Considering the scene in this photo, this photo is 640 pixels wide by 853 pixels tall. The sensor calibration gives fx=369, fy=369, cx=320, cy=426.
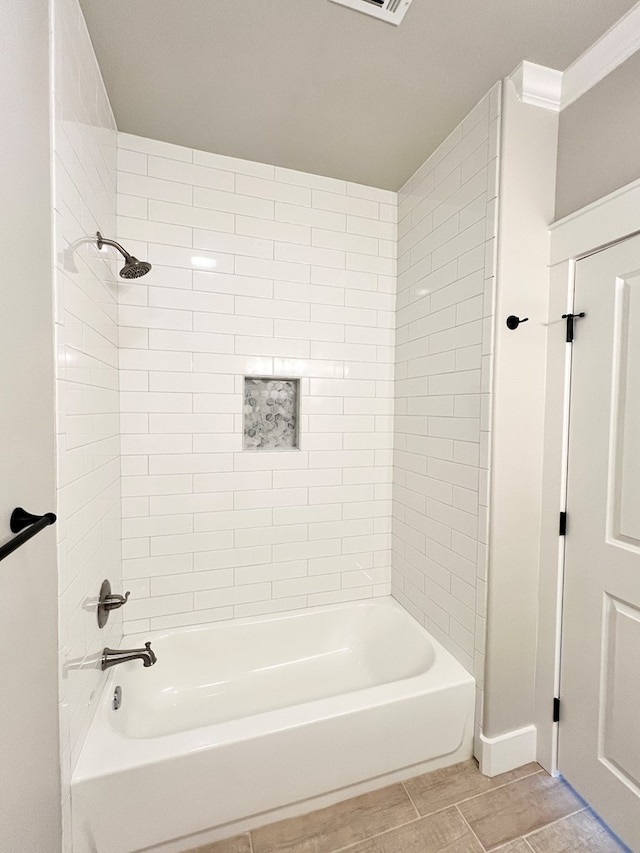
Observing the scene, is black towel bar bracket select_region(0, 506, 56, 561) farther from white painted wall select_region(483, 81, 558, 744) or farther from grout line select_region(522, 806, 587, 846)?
grout line select_region(522, 806, 587, 846)

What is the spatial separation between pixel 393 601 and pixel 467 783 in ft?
2.75

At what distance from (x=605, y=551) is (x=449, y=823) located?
44.5 inches

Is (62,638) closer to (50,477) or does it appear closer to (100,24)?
(50,477)

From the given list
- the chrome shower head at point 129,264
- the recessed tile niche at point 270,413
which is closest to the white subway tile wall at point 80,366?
the chrome shower head at point 129,264

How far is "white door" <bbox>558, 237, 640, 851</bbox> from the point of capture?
1.23m

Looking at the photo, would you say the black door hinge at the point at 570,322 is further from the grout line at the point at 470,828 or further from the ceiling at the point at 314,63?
the grout line at the point at 470,828

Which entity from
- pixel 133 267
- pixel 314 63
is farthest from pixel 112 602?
pixel 314 63

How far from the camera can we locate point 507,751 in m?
1.52

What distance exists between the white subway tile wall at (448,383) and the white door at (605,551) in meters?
0.32

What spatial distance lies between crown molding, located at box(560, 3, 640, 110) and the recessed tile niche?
1653 mm

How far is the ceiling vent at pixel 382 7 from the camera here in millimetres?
1151

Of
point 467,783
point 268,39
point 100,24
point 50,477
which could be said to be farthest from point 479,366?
point 100,24

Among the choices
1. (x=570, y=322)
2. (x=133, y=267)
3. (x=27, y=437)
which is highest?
(x=133, y=267)

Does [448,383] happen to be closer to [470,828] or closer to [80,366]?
[80,366]
